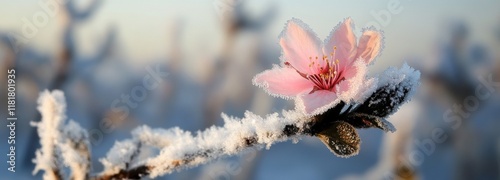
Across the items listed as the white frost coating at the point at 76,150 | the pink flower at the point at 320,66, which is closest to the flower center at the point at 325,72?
the pink flower at the point at 320,66

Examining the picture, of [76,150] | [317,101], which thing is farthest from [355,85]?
[76,150]

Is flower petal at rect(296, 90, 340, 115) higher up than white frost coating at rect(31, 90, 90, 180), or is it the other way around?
white frost coating at rect(31, 90, 90, 180)

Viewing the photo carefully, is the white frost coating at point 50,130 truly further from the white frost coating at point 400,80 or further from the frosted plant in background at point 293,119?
the white frost coating at point 400,80

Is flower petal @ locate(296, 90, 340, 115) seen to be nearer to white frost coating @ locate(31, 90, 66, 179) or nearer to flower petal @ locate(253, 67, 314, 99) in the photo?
flower petal @ locate(253, 67, 314, 99)

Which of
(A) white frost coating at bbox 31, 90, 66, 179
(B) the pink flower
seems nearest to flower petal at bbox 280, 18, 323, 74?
(B) the pink flower

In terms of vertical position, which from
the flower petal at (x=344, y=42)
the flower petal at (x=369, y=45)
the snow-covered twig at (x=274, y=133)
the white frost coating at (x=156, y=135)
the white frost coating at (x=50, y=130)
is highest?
the white frost coating at (x=50, y=130)

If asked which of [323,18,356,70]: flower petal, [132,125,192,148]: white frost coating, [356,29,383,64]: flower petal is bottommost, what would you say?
[356,29,383,64]: flower petal

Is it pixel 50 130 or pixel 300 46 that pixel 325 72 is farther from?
pixel 50 130
